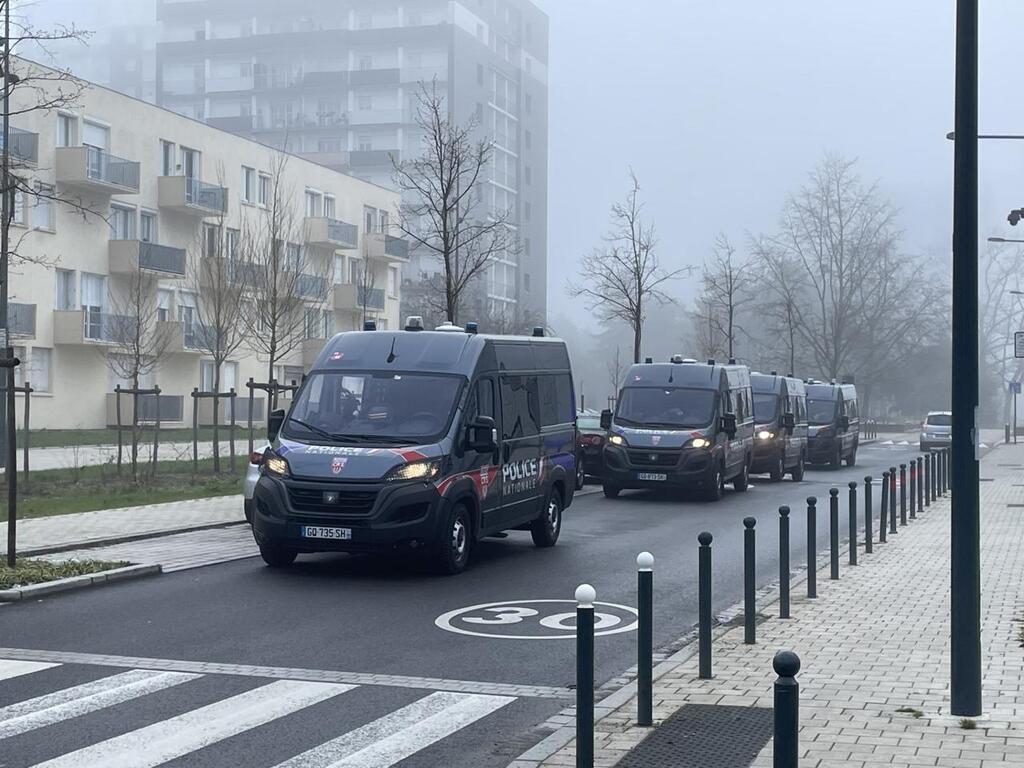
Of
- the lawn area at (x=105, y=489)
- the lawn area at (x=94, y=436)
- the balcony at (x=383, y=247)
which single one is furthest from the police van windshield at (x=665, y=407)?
the balcony at (x=383, y=247)

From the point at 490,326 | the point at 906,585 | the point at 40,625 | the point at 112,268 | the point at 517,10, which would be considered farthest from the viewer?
the point at 517,10

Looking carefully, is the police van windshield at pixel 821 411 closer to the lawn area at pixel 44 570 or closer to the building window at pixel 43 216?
the building window at pixel 43 216

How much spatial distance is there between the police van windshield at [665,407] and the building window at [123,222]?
100 ft

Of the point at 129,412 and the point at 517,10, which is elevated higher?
the point at 517,10

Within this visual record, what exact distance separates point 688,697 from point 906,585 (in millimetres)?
5692

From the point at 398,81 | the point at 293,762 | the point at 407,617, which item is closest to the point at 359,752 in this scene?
the point at 293,762

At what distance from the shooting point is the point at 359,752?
22.7 feet

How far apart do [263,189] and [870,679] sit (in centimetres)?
5530

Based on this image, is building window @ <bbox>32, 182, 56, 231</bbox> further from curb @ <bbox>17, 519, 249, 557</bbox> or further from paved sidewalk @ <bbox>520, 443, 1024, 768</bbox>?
paved sidewalk @ <bbox>520, 443, 1024, 768</bbox>

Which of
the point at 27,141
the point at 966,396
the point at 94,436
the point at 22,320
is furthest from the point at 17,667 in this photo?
the point at 27,141

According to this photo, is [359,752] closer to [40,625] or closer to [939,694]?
[939,694]

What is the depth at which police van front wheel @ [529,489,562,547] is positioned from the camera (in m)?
16.7

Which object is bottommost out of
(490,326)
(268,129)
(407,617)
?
(407,617)

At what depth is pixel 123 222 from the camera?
53094mm
